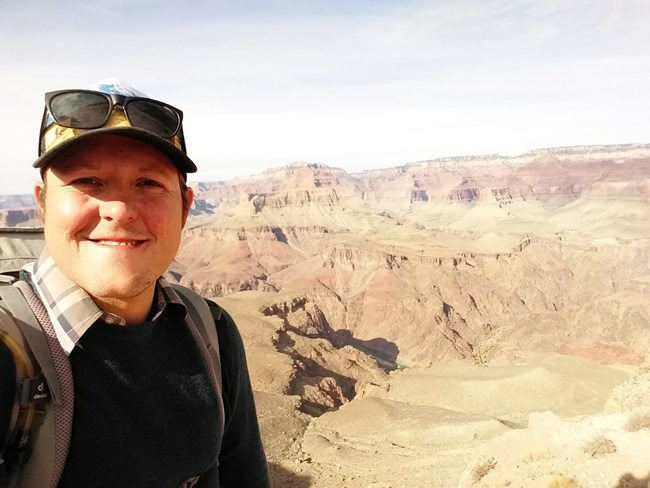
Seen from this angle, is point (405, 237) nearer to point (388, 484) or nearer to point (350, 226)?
point (350, 226)

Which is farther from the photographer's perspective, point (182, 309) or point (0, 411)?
point (182, 309)

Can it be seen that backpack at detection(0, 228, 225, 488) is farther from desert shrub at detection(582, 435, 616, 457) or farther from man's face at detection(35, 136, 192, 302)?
desert shrub at detection(582, 435, 616, 457)

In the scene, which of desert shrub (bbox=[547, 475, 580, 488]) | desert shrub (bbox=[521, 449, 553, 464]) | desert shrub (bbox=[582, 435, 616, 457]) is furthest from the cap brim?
desert shrub (bbox=[521, 449, 553, 464])

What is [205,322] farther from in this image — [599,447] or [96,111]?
[599,447]

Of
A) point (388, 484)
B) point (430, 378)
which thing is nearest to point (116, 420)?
point (388, 484)

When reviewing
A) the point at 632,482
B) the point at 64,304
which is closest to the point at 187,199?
the point at 64,304

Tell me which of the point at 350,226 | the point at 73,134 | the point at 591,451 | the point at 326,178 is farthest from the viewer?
the point at 326,178
